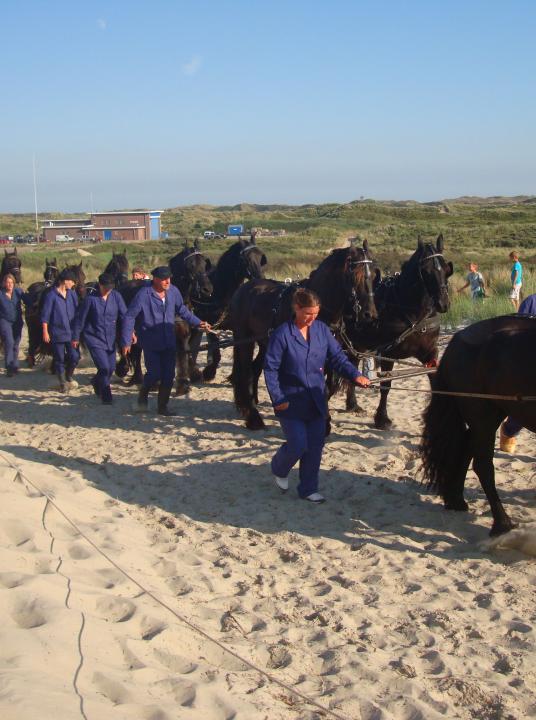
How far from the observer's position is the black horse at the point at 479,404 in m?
5.77

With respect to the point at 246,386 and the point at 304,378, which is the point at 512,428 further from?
the point at 246,386

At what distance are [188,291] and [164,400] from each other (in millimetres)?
2590

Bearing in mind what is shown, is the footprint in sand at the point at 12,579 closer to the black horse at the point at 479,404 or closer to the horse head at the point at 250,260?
the black horse at the point at 479,404

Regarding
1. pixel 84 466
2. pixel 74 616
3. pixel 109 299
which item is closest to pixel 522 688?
pixel 74 616

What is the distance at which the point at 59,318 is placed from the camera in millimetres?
12367

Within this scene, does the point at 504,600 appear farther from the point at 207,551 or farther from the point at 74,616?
the point at 74,616

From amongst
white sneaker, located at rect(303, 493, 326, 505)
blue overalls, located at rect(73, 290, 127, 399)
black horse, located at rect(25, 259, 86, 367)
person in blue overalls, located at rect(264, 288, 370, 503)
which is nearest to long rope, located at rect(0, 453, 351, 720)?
person in blue overalls, located at rect(264, 288, 370, 503)

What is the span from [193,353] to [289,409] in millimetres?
5795

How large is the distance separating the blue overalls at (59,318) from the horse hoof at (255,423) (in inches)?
162

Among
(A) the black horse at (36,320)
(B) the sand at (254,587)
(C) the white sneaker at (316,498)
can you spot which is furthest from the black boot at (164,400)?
(A) the black horse at (36,320)

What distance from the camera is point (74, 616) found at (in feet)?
13.3

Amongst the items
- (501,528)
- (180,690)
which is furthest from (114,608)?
(501,528)

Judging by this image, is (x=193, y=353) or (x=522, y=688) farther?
(x=193, y=353)

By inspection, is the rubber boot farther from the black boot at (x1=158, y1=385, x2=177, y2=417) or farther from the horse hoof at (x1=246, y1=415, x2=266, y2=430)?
the black boot at (x1=158, y1=385, x2=177, y2=417)
